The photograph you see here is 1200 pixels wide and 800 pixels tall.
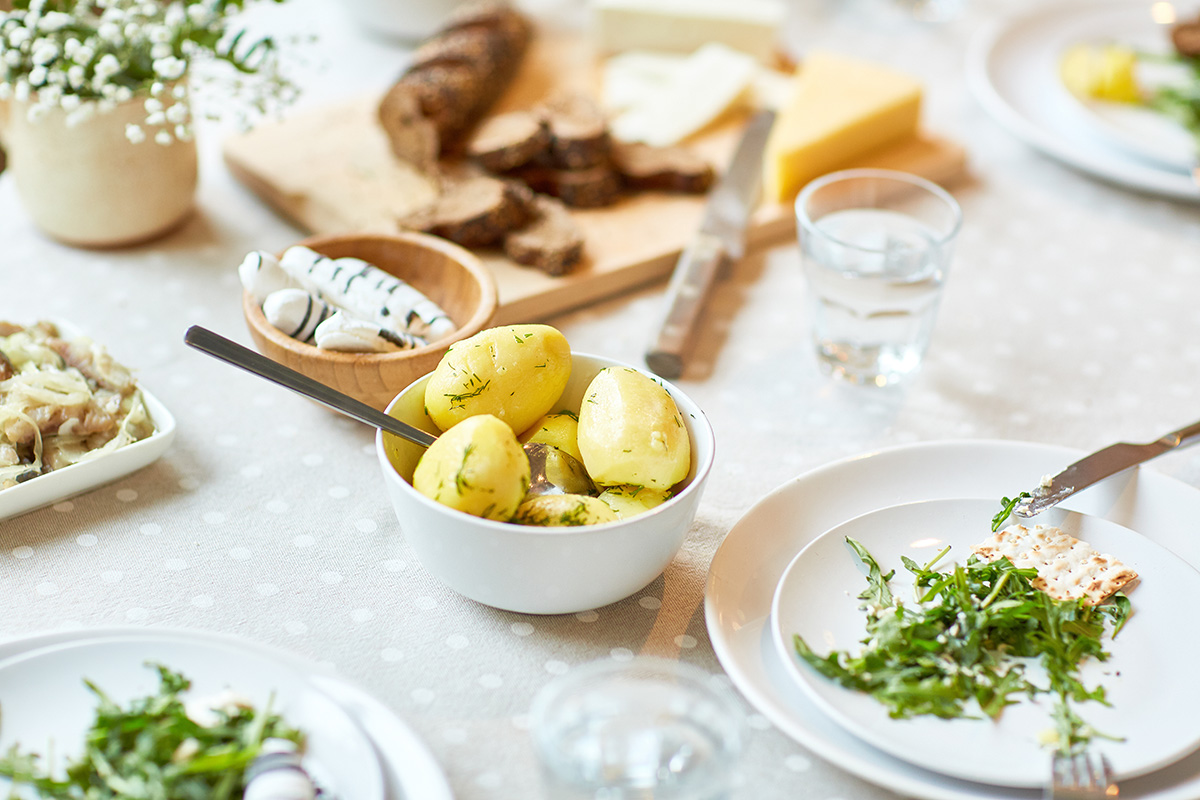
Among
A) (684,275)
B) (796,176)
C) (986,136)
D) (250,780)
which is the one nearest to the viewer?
(250,780)

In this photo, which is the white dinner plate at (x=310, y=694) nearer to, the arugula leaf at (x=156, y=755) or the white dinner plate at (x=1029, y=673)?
the arugula leaf at (x=156, y=755)

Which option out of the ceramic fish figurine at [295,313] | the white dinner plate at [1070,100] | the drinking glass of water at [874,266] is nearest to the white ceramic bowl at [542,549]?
the ceramic fish figurine at [295,313]

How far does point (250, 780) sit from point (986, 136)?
2.13 m

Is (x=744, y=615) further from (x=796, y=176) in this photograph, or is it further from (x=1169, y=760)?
(x=796, y=176)

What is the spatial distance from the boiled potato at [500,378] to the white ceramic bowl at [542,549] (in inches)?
2.9

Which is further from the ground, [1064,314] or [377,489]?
[377,489]

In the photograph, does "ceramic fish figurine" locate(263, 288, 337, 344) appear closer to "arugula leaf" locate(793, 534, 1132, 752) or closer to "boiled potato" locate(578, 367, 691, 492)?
"boiled potato" locate(578, 367, 691, 492)

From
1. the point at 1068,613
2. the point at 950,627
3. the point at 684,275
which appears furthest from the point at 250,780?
the point at 684,275

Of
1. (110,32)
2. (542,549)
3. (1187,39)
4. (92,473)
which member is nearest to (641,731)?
(542,549)

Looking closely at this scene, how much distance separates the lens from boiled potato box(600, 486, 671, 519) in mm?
997

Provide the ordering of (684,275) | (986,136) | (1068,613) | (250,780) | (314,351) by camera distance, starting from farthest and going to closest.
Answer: (986,136) < (684,275) < (314,351) < (1068,613) < (250,780)

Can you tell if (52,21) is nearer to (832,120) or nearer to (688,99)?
(688,99)

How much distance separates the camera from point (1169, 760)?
82 cm

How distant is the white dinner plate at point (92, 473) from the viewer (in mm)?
1118
